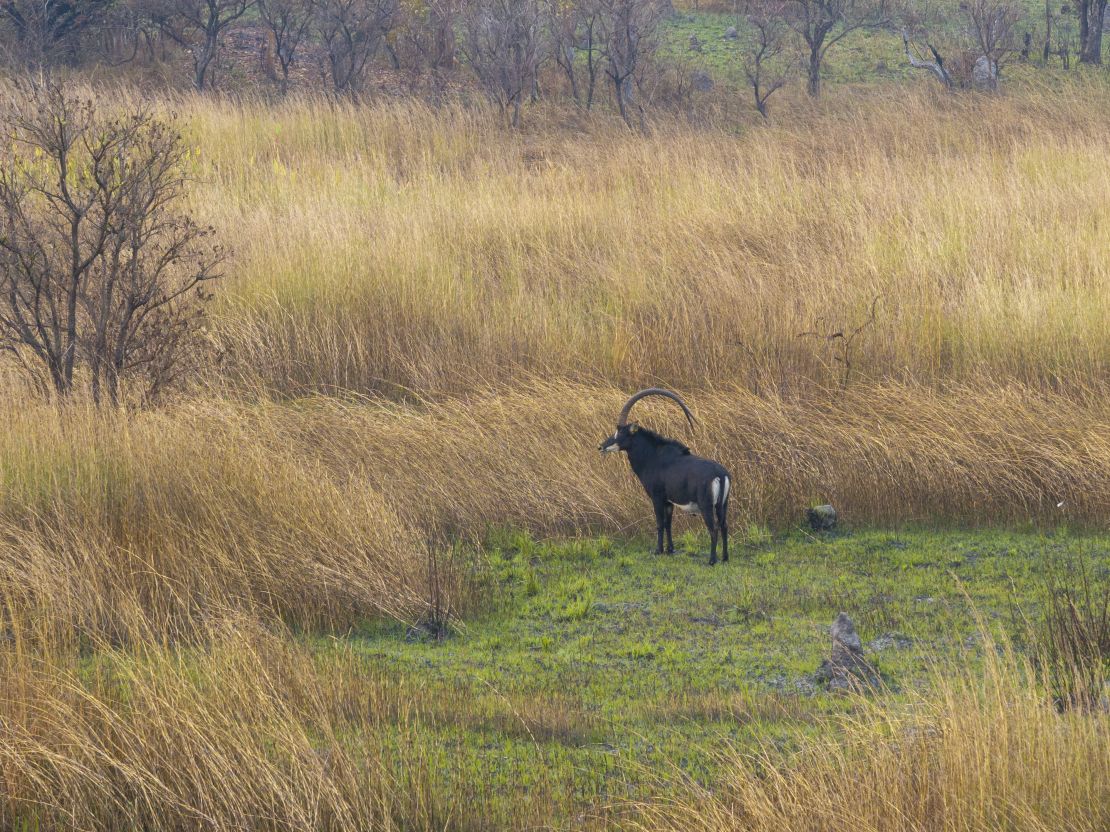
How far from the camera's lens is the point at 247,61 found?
27.0 metres

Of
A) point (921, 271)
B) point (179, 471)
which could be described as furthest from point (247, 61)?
point (179, 471)

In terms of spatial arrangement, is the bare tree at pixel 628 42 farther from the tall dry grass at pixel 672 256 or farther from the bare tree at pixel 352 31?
the tall dry grass at pixel 672 256

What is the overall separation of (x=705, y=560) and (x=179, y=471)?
3.14 metres

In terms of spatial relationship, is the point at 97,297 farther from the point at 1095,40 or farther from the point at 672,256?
the point at 1095,40

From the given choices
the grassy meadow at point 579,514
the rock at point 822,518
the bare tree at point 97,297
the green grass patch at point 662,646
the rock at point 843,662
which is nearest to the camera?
the grassy meadow at point 579,514

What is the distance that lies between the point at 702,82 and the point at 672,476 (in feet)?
66.8

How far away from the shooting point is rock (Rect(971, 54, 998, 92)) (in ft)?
75.3

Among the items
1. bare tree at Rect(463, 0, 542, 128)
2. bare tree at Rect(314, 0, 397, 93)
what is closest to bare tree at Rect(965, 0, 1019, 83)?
bare tree at Rect(463, 0, 542, 128)

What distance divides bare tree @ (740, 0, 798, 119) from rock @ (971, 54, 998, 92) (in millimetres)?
3748

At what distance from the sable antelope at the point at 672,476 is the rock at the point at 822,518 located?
0.75 metres

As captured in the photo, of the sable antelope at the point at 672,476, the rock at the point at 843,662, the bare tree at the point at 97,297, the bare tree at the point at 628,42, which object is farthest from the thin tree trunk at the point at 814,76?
the rock at the point at 843,662

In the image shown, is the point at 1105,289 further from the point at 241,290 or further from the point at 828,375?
the point at 241,290

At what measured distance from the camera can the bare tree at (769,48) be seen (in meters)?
25.9

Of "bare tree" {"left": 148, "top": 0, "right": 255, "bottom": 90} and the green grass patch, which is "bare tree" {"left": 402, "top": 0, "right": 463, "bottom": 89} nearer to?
"bare tree" {"left": 148, "top": 0, "right": 255, "bottom": 90}
